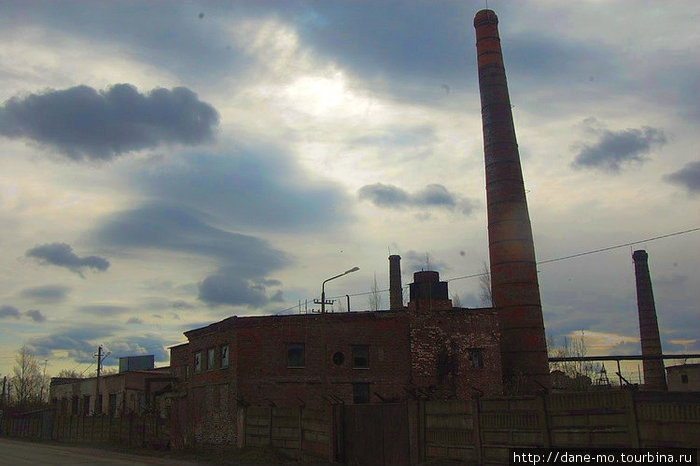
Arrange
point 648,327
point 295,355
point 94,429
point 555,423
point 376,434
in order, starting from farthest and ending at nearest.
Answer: point 648,327 → point 94,429 → point 295,355 → point 376,434 → point 555,423

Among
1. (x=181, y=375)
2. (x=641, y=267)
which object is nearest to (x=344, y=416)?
(x=181, y=375)

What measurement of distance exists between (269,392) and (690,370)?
1406 inches

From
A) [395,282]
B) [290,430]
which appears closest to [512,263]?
[395,282]

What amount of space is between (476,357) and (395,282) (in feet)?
52.3

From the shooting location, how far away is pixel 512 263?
34625 mm

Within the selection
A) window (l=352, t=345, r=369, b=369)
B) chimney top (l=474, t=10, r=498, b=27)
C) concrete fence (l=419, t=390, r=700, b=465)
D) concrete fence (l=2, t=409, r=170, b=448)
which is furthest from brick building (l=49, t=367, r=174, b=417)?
chimney top (l=474, t=10, r=498, b=27)

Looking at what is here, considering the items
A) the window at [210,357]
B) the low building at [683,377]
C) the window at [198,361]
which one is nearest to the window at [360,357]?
the window at [210,357]

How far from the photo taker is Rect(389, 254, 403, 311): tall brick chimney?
4772 cm

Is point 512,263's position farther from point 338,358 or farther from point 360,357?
point 338,358

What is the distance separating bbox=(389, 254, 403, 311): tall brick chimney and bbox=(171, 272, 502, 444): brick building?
543 inches

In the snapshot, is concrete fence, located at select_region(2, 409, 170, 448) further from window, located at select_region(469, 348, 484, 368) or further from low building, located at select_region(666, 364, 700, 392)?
low building, located at select_region(666, 364, 700, 392)

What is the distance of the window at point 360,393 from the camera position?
3284 centimetres

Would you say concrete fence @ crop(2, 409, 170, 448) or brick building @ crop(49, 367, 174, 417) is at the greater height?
Result: brick building @ crop(49, 367, 174, 417)

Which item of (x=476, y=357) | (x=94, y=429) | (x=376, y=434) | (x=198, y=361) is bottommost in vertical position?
(x=94, y=429)
